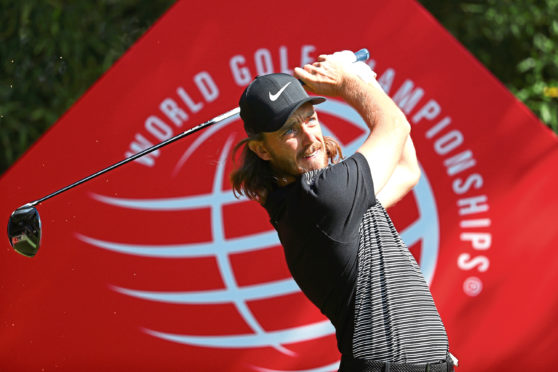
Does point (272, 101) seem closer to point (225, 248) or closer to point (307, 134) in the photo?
point (307, 134)

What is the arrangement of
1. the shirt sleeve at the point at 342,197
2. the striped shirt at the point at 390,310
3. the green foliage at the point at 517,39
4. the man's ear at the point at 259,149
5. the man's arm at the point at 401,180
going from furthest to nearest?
the green foliage at the point at 517,39 < the man's arm at the point at 401,180 < the man's ear at the point at 259,149 < the striped shirt at the point at 390,310 < the shirt sleeve at the point at 342,197

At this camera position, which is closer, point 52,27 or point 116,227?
point 116,227

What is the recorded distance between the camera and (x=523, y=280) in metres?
3.81

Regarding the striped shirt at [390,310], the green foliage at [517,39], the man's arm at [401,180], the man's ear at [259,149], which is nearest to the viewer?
the striped shirt at [390,310]

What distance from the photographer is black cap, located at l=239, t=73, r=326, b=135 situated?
2125 mm

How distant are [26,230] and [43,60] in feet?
11.0

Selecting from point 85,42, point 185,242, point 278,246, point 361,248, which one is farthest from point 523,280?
point 85,42

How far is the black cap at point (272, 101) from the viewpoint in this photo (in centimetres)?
212

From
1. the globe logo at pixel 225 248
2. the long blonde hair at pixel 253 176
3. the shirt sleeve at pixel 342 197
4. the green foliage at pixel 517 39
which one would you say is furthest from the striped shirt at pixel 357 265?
the green foliage at pixel 517 39

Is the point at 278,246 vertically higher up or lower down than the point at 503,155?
higher up

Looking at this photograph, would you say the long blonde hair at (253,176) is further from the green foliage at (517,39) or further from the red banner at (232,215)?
the green foliage at (517,39)

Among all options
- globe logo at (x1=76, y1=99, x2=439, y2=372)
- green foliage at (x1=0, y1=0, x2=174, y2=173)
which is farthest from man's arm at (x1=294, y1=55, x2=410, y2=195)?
green foliage at (x1=0, y1=0, x2=174, y2=173)

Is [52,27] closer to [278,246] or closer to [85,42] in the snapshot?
[85,42]

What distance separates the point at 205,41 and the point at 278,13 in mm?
401
